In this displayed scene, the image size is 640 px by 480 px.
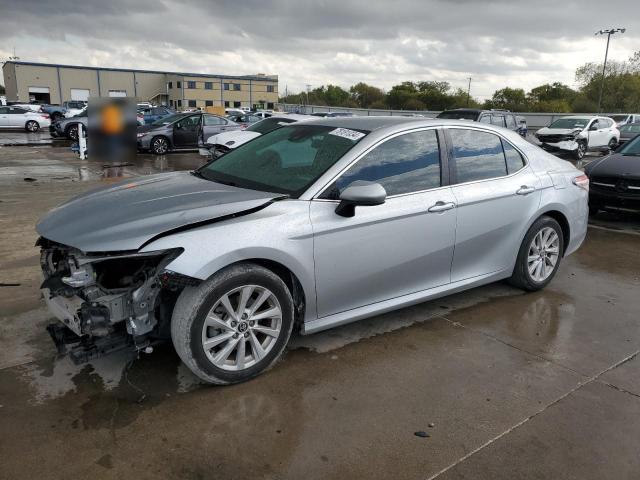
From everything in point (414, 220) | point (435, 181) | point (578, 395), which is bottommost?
point (578, 395)

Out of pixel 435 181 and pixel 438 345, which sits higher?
pixel 435 181

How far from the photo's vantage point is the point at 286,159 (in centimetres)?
399

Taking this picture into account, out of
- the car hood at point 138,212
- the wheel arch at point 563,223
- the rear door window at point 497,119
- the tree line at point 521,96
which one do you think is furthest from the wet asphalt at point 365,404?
the tree line at point 521,96

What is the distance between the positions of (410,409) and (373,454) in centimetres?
48

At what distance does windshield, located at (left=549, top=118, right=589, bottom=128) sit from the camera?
69.3 feet

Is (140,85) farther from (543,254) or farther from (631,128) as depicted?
(543,254)

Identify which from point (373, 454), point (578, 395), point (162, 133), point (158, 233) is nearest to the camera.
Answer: point (373, 454)

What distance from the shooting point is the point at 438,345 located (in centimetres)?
388

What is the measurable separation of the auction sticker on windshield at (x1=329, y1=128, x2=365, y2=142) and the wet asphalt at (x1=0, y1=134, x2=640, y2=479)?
1466mm

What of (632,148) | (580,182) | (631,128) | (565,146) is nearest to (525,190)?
(580,182)

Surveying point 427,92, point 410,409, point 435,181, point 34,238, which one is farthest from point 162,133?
point 427,92

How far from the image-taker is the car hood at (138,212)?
2945 millimetres

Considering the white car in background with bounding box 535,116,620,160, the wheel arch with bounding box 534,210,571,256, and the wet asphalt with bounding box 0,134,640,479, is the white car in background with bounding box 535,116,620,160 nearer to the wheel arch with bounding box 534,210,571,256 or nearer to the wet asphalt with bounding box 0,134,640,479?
the wheel arch with bounding box 534,210,571,256

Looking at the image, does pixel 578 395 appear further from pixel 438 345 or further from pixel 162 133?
pixel 162 133
